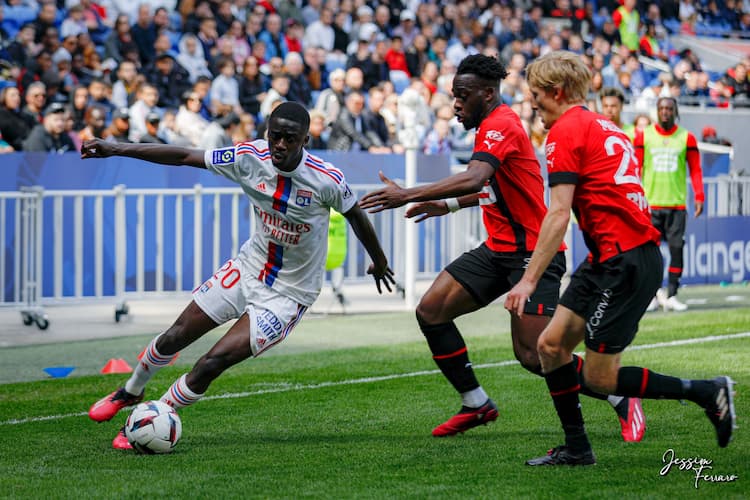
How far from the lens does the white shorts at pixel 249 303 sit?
723 centimetres

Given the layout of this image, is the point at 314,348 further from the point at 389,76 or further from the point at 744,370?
the point at 389,76

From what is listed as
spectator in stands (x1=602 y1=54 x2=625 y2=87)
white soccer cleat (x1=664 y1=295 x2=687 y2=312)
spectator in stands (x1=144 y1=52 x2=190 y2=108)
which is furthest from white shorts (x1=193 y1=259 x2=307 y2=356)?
spectator in stands (x1=602 y1=54 x2=625 y2=87)

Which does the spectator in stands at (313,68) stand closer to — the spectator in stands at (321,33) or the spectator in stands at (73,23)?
the spectator in stands at (321,33)

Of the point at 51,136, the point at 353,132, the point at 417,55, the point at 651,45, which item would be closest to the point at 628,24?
the point at 651,45

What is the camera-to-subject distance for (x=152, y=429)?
22.4 ft

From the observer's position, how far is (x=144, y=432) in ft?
22.4

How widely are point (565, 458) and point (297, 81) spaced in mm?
14444

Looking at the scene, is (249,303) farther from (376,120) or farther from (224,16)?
(224,16)

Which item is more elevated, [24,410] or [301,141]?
[301,141]

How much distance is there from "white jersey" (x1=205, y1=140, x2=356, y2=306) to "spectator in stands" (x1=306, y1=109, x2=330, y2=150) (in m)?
8.62

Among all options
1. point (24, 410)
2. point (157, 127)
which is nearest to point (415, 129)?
point (157, 127)

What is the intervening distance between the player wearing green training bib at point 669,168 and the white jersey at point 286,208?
298 inches

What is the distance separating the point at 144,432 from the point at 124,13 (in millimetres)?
14653
